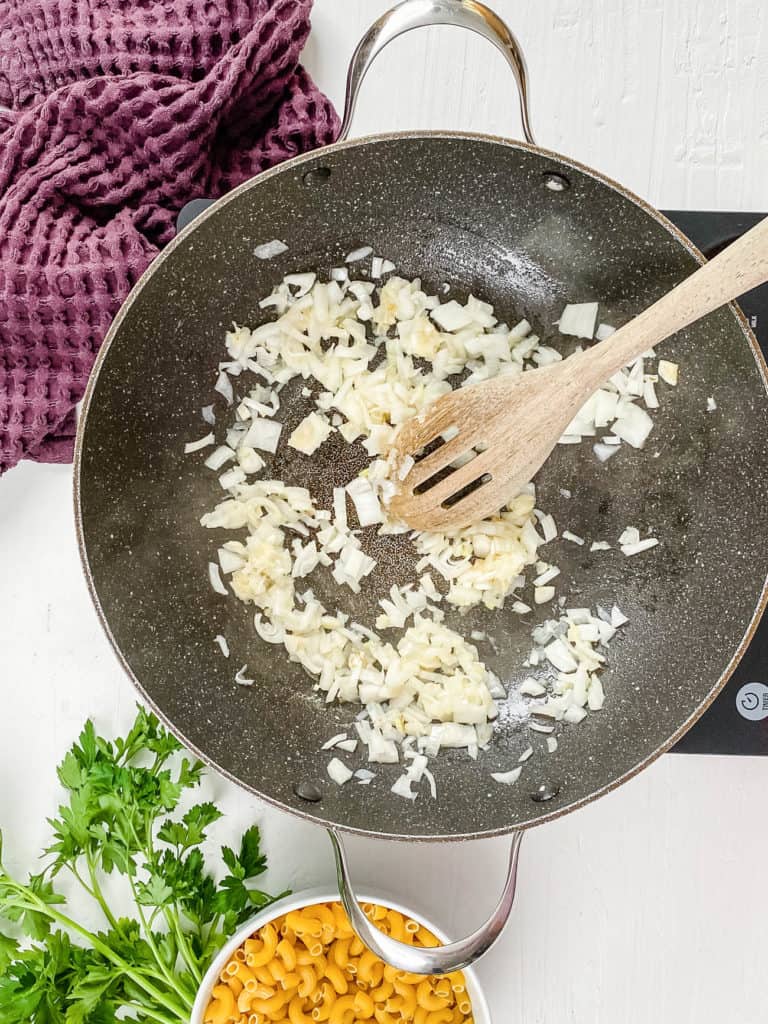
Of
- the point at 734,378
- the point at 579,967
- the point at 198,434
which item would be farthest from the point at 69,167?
the point at 579,967

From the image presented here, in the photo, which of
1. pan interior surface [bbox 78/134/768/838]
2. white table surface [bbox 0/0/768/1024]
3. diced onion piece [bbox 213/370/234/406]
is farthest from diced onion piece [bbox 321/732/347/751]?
diced onion piece [bbox 213/370/234/406]

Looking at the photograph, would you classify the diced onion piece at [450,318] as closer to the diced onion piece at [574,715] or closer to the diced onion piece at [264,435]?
the diced onion piece at [264,435]

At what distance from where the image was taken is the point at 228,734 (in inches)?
34.9

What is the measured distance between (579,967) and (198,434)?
0.74 metres

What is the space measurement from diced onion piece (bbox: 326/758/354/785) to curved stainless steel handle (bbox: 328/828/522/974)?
8 centimetres

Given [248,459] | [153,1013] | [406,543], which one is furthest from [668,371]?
[153,1013]

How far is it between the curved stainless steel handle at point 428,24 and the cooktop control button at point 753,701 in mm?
576

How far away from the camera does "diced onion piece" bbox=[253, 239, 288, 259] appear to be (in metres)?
0.88

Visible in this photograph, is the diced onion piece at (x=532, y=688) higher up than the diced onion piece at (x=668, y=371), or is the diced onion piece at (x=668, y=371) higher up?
the diced onion piece at (x=668, y=371)

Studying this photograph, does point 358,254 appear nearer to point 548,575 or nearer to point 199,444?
point 199,444

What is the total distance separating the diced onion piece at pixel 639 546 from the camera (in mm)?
932

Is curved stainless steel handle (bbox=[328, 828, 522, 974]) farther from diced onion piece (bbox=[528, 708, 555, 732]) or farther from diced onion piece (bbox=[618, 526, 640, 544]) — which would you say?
diced onion piece (bbox=[618, 526, 640, 544])

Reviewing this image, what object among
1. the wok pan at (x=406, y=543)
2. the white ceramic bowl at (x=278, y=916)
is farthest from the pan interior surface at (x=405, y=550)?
the white ceramic bowl at (x=278, y=916)

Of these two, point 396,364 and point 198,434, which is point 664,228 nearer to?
point 396,364
